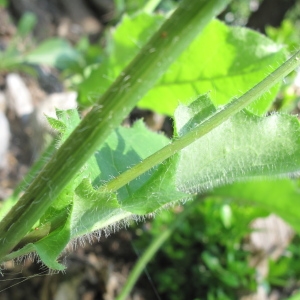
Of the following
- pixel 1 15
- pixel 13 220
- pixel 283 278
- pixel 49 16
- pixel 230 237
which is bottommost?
pixel 13 220

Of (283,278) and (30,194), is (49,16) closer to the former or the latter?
(283,278)

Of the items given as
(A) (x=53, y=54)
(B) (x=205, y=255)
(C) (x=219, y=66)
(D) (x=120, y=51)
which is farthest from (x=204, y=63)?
(A) (x=53, y=54)

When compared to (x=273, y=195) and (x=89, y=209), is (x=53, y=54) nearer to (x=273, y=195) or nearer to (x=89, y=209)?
(x=273, y=195)

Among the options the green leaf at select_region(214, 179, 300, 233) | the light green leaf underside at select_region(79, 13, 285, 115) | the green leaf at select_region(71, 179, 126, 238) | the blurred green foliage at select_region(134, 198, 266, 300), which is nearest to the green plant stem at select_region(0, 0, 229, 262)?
the green leaf at select_region(71, 179, 126, 238)

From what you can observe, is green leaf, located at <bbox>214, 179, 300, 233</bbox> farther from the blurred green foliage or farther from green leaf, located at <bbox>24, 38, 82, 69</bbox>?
green leaf, located at <bbox>24, 38, 82, 69</bbox>

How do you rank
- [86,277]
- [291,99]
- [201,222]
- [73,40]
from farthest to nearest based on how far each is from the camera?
[73,40] < [201,222] < [86,277] < [291,99]

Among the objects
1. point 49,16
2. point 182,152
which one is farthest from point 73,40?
point 182,152

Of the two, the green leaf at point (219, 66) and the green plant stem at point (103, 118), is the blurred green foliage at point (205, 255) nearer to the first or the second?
the green leaf at point (219, 66)
